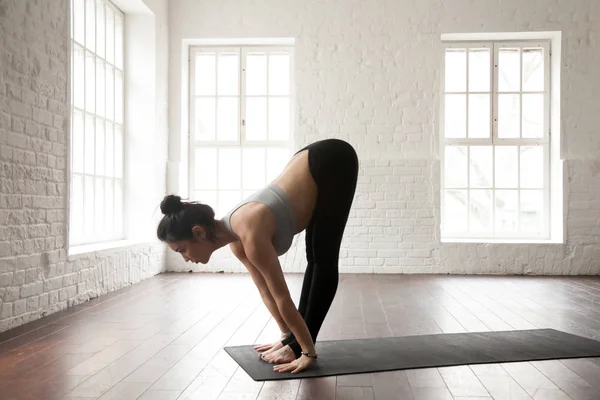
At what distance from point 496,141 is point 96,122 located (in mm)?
4823

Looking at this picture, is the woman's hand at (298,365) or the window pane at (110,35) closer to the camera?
the woman's hand at (298,365)

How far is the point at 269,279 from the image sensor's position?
270 cm

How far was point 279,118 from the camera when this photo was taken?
797cm

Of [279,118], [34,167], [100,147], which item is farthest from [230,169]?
[34,167]

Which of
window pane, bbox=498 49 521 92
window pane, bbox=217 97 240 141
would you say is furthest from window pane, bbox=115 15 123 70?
window pane, bbox=498 49 521 92

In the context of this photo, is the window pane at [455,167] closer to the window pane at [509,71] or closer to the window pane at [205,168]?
the window pane at [509,71]

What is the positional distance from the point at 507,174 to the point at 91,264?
5166 millimetres

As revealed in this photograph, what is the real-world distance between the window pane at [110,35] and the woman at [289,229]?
4336 millimetres

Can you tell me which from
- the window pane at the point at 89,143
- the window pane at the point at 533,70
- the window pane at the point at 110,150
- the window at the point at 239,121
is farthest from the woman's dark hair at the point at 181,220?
the window pane at the point at 533,70

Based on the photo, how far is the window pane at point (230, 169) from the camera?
7934 mm

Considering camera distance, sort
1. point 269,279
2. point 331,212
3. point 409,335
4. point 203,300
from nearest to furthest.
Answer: point 269,279, point 331,212, point 409,335, point 203,300

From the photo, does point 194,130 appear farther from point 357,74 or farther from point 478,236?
point 478,236

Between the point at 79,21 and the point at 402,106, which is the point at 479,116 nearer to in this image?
the point at 402,106

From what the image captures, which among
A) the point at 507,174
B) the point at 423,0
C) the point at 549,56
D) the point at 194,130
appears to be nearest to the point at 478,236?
the point at 507,174
